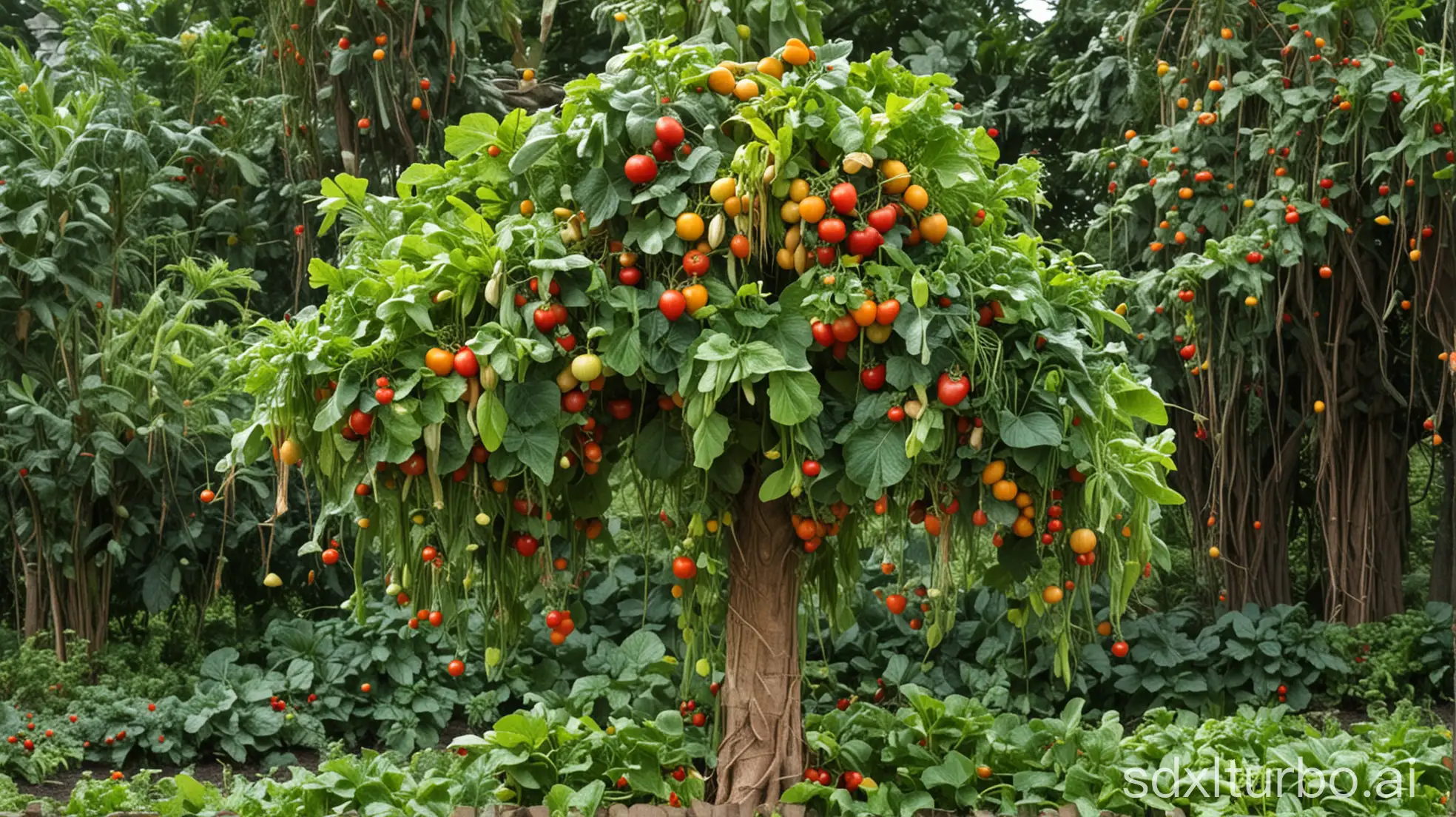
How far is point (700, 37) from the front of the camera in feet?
7.80

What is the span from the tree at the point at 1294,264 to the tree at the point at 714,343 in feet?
6.49

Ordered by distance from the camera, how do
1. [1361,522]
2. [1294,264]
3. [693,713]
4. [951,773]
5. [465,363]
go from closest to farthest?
[465,363] < [951,773] < [693,713] < [1294,264] < [1361,522]

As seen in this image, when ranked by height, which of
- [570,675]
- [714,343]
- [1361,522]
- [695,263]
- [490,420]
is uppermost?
[695,263]

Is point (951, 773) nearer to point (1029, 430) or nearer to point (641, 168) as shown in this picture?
point (1029, 430)

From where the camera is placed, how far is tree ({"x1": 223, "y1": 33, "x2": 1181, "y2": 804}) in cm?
204

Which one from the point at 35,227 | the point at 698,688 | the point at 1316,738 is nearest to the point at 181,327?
the point at 35,227

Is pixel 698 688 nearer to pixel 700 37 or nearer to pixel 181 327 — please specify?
pixel 700 37

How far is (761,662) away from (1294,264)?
2.76 m

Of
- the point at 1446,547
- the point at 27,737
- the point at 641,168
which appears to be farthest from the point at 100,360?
the point at 1446,547

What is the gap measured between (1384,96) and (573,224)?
323cm

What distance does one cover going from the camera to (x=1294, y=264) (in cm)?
428

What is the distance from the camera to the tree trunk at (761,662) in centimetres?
251

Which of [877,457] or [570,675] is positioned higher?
[877,457]

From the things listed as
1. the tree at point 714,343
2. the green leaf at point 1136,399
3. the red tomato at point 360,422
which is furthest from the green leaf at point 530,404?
the green leaf at point 1136,399
